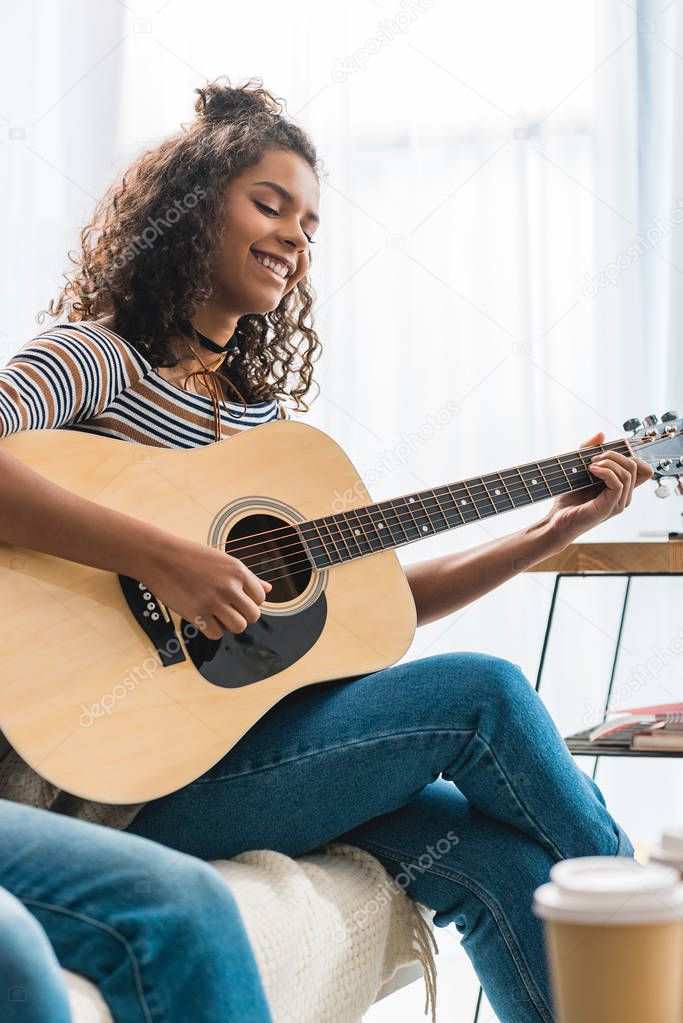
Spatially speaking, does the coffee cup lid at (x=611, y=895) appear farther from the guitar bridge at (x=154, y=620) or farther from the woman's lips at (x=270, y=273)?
the woman's lips at (x=270, y=273)

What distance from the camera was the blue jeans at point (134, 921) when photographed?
64cm

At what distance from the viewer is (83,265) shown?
131 centimetres

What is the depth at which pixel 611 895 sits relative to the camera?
0.37 meters

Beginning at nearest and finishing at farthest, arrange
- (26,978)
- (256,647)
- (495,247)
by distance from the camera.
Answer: (26,978) → (256,647) → (495,247)

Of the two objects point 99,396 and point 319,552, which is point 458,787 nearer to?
point 319,552

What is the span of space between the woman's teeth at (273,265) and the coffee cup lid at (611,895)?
0.96 m

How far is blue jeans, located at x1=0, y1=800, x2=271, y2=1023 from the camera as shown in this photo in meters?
0.64

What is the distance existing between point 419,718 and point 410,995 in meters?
1.06

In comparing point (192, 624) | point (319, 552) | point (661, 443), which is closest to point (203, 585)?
point (192, 624)

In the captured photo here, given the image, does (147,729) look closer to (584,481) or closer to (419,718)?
(419,718)

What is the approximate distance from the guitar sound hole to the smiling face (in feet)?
1.02

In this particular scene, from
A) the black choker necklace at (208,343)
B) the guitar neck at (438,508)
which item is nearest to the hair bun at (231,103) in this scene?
the black choker necklace at (208,343)

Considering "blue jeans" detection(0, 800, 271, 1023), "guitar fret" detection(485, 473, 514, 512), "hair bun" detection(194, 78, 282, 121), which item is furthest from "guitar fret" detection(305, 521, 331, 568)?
"hair bun" detection(194, 78, 282, 121)

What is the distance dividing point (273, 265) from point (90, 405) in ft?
1.05
